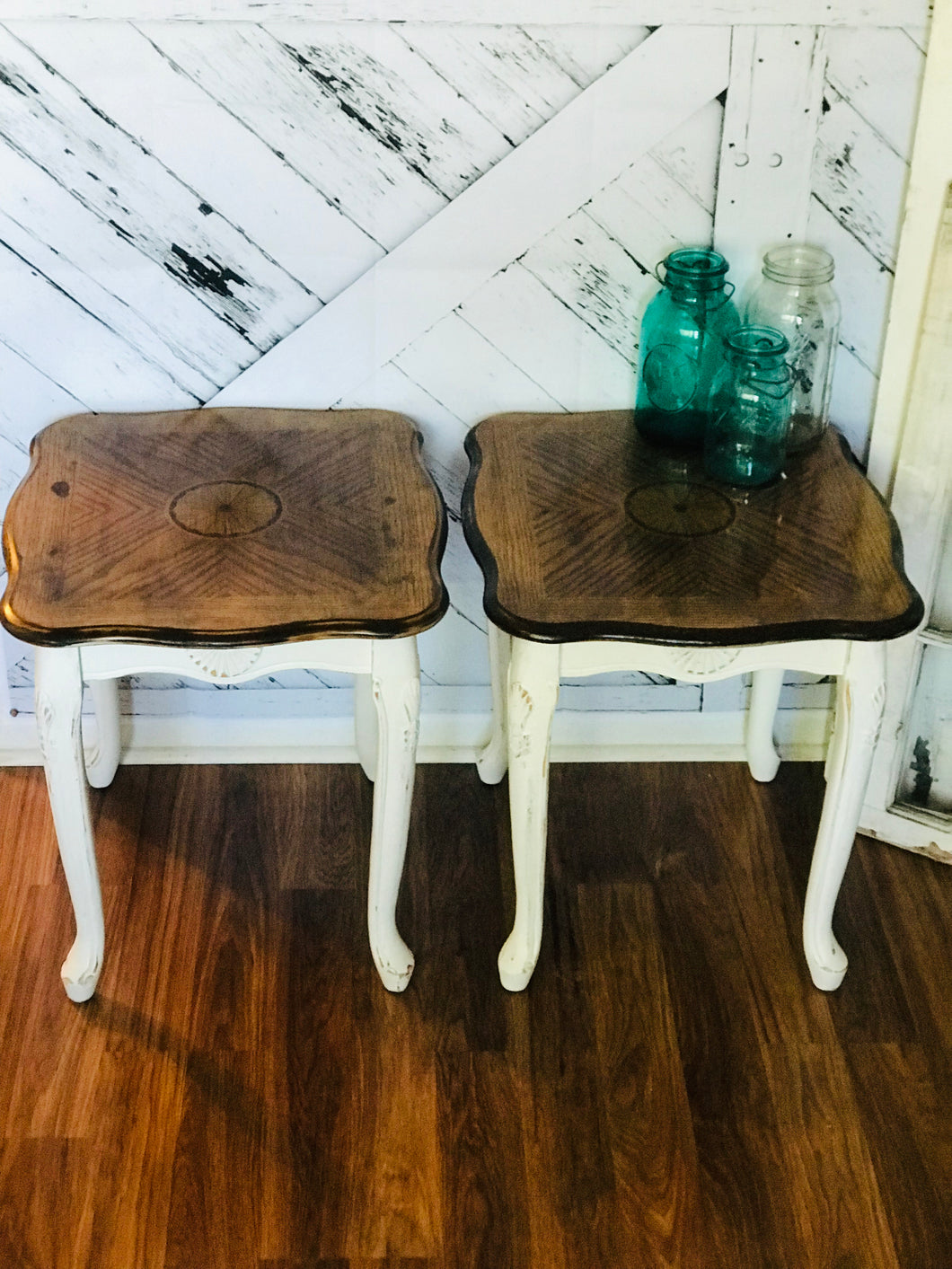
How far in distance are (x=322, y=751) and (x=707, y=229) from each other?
1007 millimetres

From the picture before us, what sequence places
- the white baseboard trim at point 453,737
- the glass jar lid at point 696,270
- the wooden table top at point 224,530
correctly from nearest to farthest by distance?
the wooden table top at point 224,530 → the glass jar lid at point 696,270 → the white baseboard trim at point 453,737

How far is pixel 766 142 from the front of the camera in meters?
1.84

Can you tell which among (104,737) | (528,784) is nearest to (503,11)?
(528,784)

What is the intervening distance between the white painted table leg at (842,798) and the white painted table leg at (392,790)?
525 mm

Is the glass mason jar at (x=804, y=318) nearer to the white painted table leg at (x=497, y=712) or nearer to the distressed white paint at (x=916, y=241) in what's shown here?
the distressed white paint at (x=916, y=241)

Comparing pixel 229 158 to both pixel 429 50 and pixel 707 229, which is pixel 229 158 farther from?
pixel 707 229

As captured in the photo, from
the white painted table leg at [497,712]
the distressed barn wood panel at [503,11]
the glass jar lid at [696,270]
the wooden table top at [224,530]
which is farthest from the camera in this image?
the white painted table leg at [497,712]

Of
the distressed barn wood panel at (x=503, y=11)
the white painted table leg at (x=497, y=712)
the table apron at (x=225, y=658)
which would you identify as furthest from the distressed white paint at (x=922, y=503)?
the table apron at (x=225, y=658)

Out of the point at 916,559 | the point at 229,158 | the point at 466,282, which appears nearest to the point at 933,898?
the point at 916,559

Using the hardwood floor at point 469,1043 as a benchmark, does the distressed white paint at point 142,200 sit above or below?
above

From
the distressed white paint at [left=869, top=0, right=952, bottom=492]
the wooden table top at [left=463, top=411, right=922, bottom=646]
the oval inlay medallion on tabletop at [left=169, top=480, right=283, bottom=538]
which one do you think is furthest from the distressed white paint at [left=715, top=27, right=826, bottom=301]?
the oval inlay medallion on tabletop at [left=169, top=480, right=283, bottom=538]

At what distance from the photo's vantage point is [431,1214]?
1.67 meters

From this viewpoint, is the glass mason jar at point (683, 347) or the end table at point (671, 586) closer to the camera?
the end table at point (671, 586)

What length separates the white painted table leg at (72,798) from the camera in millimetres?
1645
